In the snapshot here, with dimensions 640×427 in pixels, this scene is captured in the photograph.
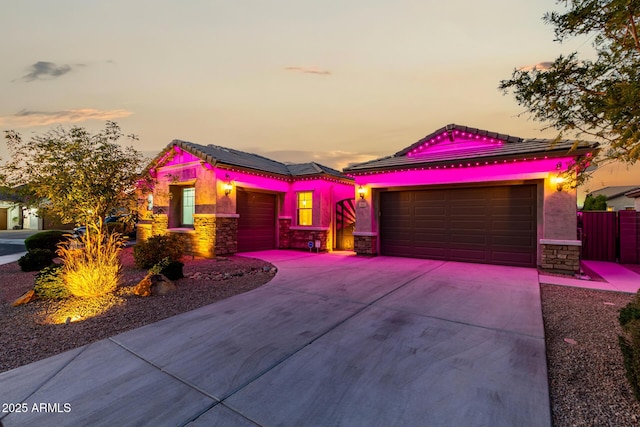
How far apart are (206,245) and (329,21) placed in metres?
9.03

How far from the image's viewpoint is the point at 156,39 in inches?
Result: 338

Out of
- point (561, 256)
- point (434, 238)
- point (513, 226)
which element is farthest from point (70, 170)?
point (561, 256)

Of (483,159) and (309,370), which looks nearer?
(309,370)

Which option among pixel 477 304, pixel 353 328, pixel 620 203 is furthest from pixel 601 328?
pixel 620 203

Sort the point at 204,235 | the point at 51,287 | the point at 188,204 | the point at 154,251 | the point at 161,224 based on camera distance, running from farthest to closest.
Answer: the point at 161,224
the point at 188,204
the point at 204,235
the point at 154,251
the point at 51,287

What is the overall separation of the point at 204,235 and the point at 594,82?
11.3m

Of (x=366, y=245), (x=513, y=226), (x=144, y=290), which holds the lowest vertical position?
(x=144, y=290)

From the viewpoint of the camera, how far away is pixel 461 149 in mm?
9602

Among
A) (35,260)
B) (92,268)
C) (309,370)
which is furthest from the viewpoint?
(35,260)

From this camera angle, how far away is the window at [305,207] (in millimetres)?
12547

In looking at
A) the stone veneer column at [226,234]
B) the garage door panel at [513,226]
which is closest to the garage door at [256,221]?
the stone veneer column at [226,234]

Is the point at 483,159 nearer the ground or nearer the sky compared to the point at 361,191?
nearer the sky

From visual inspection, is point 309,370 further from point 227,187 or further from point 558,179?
point 227,187

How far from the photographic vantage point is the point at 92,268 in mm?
5250
